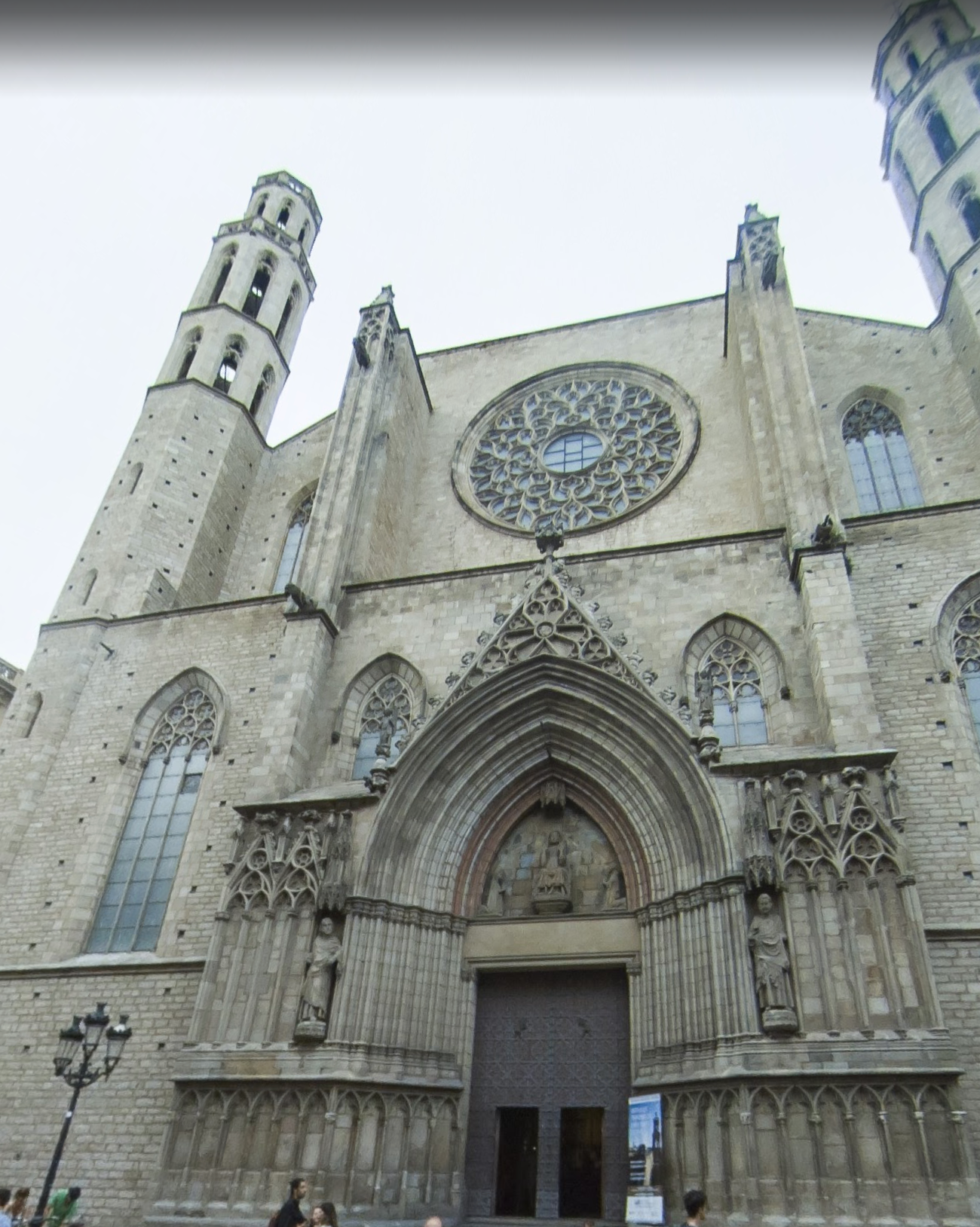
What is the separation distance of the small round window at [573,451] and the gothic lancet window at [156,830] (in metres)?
8.86

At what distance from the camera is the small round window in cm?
1928

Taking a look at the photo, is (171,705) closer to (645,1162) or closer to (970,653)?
(645,1162)

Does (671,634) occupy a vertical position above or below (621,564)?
below

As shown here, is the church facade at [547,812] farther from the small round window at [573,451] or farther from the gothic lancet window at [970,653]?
the small round window at [573,451]

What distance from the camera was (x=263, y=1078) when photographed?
399 inches

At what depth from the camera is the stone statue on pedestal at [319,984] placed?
405 inches

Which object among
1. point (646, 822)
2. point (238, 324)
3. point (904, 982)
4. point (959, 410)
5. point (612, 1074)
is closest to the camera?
point (904, 982)

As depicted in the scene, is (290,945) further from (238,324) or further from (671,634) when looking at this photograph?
(238,324)

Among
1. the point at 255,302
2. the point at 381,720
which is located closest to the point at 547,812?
the point at 381,720

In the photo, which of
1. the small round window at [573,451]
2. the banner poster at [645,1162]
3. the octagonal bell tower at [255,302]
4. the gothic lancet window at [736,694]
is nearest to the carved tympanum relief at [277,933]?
the banner poster at [645,1162]

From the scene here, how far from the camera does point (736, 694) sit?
1273 centimetres

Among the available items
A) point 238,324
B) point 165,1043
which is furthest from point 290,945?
point 238,324

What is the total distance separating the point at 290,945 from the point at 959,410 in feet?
48.4

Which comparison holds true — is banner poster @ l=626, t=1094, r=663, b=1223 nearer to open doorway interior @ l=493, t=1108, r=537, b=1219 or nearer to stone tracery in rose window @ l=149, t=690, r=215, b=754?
open doorway interior @ l=493, t=1108, r=537, b=1219
